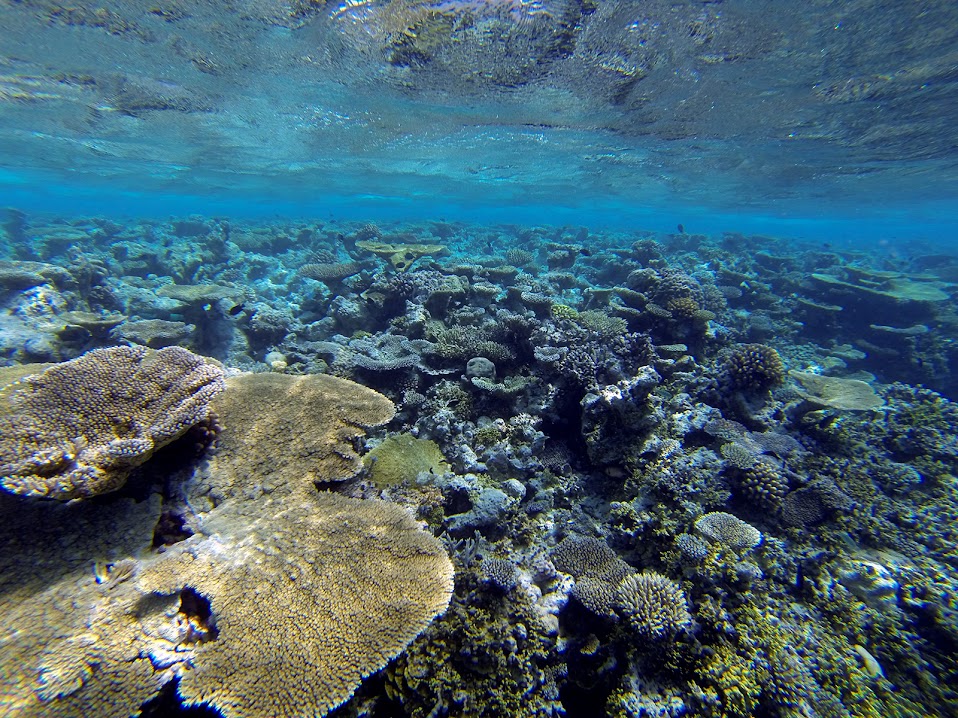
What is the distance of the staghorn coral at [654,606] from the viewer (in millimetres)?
3717

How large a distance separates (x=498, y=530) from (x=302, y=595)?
2.30 m

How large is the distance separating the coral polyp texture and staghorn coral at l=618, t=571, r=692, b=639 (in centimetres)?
416

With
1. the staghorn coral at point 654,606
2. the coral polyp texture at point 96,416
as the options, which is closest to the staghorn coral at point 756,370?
the staghorn coral at point 654,606

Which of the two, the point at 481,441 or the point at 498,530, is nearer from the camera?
the point at 498,530

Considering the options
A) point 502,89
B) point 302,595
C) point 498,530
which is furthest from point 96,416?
point 502,89

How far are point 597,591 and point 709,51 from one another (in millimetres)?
16198

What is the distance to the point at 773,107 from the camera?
1727cm

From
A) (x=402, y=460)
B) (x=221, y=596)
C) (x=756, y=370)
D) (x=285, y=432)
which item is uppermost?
→ (x=756, y=370)

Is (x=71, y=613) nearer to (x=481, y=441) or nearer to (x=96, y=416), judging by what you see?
(x=96, y=416)

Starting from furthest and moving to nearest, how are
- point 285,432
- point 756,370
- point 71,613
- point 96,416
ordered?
point 756,370 → point 285,432 → point 96,416 → point 71,613

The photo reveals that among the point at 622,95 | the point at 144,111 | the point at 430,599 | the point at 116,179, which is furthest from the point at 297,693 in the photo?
the point at 116,179

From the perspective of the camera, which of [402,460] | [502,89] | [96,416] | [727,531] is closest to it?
[96,416]

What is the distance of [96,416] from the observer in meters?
3.23

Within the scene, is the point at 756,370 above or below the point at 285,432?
above
